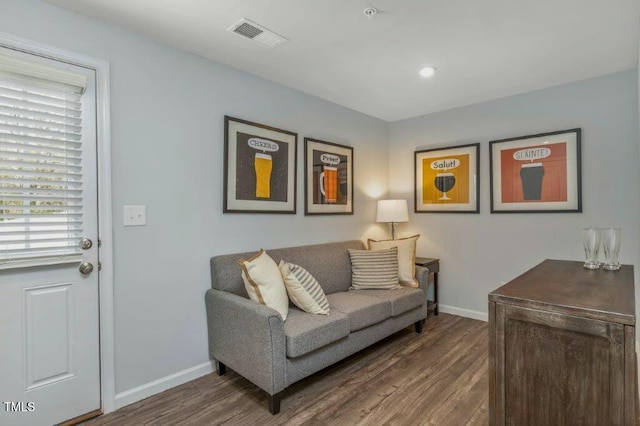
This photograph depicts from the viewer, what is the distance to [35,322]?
177 cm

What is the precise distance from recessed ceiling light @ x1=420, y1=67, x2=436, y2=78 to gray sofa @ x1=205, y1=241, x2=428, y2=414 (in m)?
1.80

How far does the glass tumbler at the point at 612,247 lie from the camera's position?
196 cm

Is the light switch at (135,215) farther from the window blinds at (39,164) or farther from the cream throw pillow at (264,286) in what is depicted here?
the cream throw pillow at (264,286)

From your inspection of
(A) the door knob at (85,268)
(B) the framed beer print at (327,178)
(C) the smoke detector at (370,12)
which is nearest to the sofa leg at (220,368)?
(A) the door knob at (85,268)

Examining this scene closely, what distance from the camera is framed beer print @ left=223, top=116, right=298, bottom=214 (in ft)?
8.54

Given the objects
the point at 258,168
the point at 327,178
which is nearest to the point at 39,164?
the point at 258,168

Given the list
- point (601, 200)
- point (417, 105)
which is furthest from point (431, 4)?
point (601, 200)

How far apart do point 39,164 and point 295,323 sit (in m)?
1.73

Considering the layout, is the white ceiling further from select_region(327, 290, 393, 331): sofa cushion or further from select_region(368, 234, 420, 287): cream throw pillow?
select_region(327, 290, 393, 331): sofa cushion

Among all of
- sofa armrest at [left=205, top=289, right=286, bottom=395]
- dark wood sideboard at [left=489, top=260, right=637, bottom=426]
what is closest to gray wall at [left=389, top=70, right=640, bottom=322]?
dark wood sideboard at [left=489, top=260, right=637, bottom=426]

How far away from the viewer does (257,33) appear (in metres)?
2.13

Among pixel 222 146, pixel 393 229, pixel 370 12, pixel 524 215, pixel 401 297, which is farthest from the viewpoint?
pixel 393 229

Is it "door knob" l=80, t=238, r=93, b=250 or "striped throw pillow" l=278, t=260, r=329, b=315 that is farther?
"striped throw pillow" l=278, t=260, r=329, b=315

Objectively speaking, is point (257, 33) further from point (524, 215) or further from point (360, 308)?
point (524, 215)
